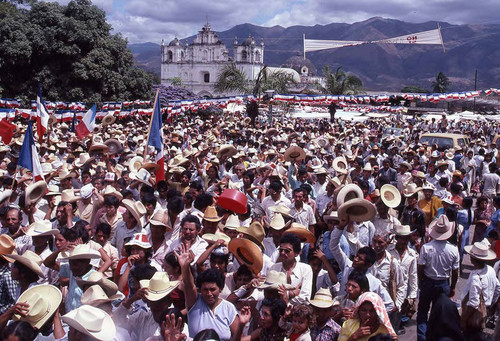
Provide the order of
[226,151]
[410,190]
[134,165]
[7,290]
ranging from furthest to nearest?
[226,151] → [134,165] → [410,190] → [7,290]

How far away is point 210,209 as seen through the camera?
5.62 metres

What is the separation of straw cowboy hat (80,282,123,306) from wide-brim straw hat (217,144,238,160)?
19.2ft

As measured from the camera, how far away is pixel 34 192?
6.38 metres

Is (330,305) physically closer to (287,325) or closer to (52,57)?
(287,325)

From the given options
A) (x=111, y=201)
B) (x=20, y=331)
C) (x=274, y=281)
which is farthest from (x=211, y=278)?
(x=111, y=201)

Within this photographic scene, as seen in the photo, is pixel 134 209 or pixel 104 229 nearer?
pixel 104 229

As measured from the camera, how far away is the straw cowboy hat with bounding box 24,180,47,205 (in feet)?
20.6

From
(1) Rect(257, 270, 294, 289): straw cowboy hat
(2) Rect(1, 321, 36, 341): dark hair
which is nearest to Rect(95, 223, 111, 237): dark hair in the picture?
(1) Rect(257, 270, 294, 289): straw cowboy hat

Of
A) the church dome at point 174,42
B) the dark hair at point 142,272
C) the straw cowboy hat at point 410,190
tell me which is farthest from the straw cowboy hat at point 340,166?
the church dome at point 174,42

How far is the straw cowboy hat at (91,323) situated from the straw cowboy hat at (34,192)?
10.6 ft

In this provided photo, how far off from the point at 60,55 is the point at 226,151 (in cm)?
2614

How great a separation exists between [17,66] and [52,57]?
2.09 m

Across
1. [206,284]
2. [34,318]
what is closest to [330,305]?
[206,284]

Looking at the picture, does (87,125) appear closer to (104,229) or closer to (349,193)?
(104,229)
